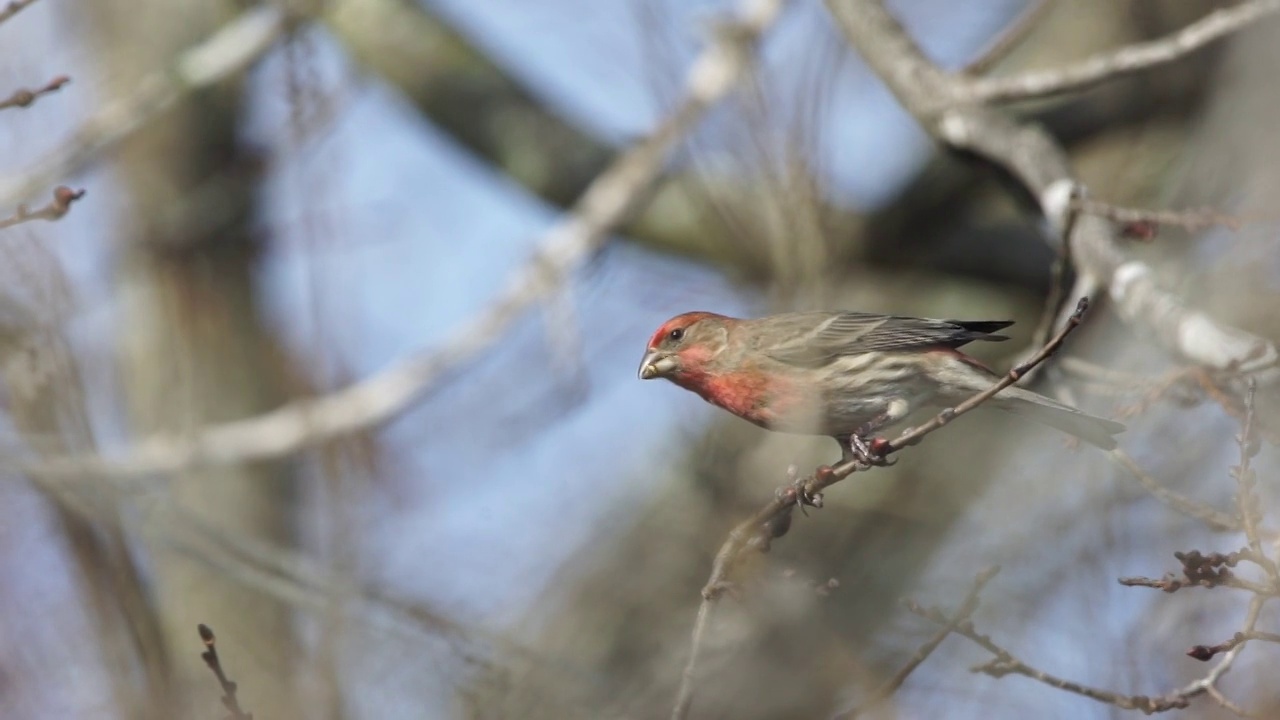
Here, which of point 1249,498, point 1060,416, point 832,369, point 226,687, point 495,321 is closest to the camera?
point 226,687

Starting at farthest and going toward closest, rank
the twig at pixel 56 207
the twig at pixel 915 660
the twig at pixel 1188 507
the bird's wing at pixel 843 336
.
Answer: the bird's wing at pixel 843 336 → the twig at pixel 1188 507 → the twig at pixel 56 207 → the twig at pixel 915 660

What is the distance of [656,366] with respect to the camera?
5.54 metres

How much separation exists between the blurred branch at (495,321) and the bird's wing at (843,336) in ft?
9.64

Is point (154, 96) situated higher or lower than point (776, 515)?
higher

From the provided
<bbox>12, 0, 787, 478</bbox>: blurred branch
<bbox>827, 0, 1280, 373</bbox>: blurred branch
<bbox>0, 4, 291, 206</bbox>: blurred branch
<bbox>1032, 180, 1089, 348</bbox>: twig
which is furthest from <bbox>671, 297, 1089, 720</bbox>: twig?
<bbox>0, 4, 291, 206</bbox>: blurred branch

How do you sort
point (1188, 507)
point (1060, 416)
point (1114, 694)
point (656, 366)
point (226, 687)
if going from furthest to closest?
point (656, 366) < point (1060, 416) < point (1188, 507) < point (1114, 694) < point (226, 687)

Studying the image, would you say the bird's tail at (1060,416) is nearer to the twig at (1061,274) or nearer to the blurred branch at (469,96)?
the twig at (1061,274)

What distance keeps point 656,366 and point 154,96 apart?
5.62 m

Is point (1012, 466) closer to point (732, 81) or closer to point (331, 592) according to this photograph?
point (732, 81)

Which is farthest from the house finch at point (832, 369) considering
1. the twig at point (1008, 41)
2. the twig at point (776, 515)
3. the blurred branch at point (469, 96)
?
the blurred branch at point (469, 96)

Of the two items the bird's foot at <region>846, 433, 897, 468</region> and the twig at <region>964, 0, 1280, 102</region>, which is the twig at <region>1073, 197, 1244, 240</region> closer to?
the twig at <region>964, 0, 1280, 102</region>

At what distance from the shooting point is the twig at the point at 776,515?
3271 mm

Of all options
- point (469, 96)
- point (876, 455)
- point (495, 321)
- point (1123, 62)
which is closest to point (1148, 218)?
point (1123, 62)

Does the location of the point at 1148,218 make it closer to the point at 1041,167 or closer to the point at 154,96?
the point at 1041,167
